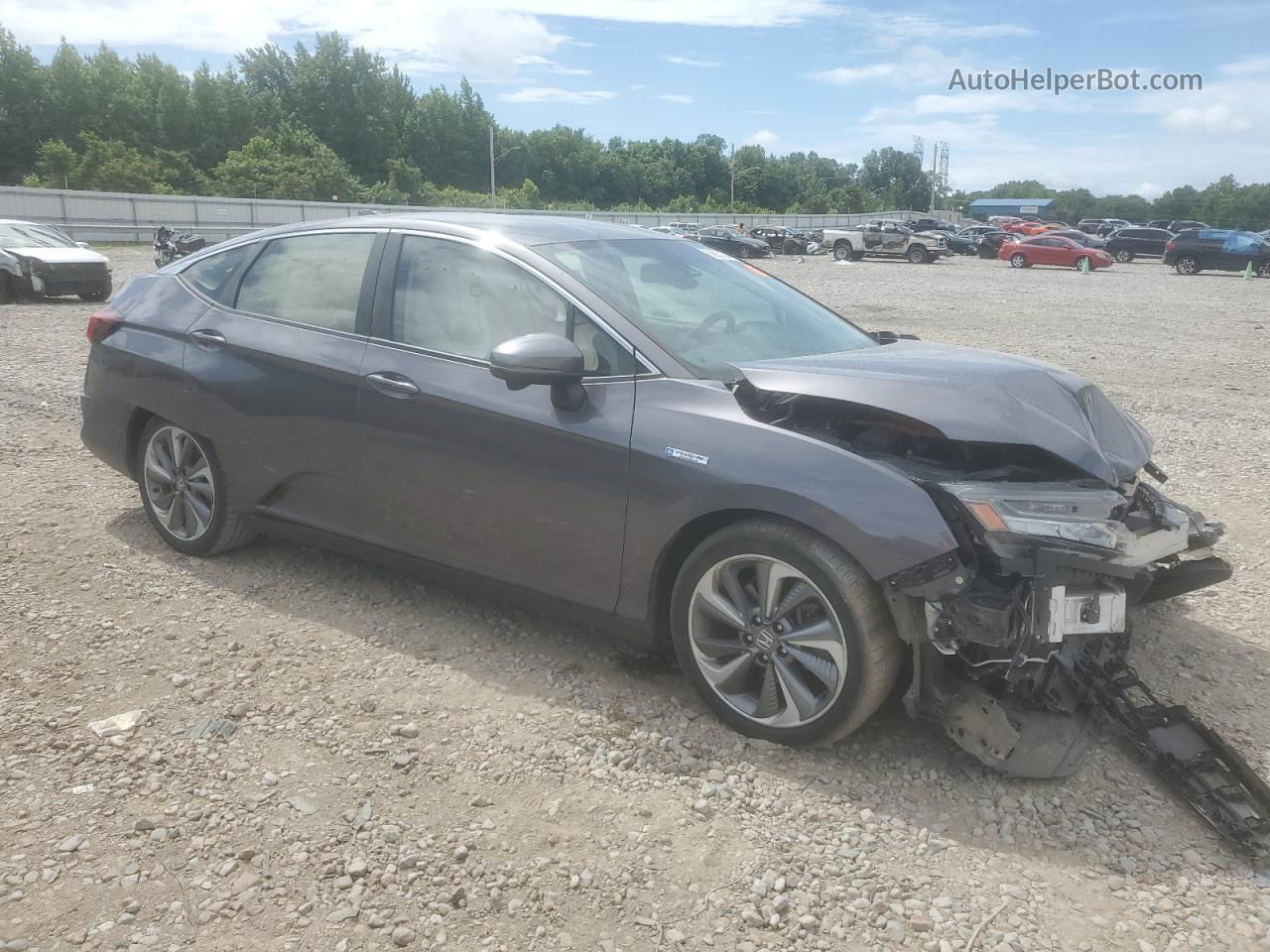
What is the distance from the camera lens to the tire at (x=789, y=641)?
3.03 meters

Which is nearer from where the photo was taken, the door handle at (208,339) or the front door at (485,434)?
the front door at (485,434)

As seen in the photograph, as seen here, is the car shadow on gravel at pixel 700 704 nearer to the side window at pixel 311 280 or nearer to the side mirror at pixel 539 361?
the side mirror at pixel 539 361

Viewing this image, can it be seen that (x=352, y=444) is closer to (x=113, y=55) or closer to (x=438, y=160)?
(x=113, y=55)

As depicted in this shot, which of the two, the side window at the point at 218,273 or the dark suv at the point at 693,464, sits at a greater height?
the side window at the point at 218,273

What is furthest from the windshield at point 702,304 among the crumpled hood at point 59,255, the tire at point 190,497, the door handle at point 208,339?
the crumpled hood at point 59,255

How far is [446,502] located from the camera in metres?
3.88

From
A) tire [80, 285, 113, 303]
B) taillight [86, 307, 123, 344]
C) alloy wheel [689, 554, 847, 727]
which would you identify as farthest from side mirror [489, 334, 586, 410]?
tire [80, 285, 113, 303]

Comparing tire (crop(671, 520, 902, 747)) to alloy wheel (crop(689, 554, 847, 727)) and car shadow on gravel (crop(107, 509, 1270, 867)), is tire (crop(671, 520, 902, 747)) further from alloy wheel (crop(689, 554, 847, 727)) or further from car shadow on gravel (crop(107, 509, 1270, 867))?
car shadow on gravel (crop(107, 509, 1270, 867))

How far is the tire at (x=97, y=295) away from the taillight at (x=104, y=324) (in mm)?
13714

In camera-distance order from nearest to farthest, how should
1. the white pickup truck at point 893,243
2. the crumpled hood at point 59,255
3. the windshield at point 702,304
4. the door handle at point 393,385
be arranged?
1. the windshield at point 702,304
2. the door handle at point 393,385
3. the crumpled hood at point 59,255
4. the white pickup truck at point 893,243

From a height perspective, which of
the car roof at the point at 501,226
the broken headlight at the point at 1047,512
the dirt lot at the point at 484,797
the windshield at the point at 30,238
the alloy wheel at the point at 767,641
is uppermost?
the windshield at the point at 30,238

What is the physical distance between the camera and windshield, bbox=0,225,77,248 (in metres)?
16.9

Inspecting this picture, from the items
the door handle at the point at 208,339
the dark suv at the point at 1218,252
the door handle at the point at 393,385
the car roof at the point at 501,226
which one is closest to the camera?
the door handle at the point at 393,385

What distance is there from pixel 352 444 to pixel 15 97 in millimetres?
89926
